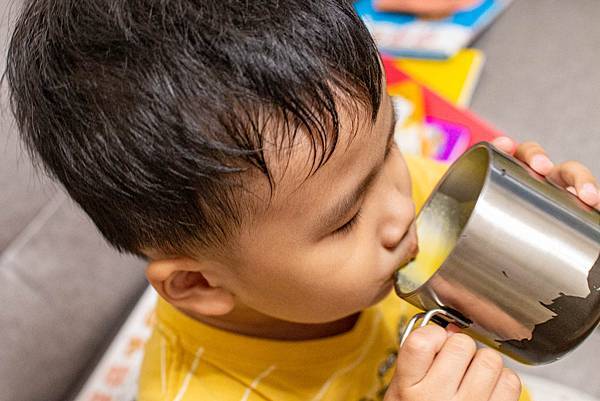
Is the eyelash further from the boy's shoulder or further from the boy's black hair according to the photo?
the boy's shoulder

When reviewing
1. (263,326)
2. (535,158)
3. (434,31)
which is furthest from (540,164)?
(434,31)

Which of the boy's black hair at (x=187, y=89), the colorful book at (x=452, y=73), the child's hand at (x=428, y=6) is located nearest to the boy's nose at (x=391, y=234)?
the boy's black hair at (x=187, y=89)

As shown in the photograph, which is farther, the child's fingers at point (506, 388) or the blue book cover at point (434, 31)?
the blue book cover at point (434, 31)

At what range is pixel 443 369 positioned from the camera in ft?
1.96

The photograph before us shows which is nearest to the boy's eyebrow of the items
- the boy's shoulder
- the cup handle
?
the cup handle

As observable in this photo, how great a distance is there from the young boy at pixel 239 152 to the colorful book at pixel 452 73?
434 millimetres

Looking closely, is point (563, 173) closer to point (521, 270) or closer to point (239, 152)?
point (521, 270)

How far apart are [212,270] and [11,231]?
0.35 meters

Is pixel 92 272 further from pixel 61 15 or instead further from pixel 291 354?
pixel 61 15

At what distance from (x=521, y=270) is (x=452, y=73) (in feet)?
2.12

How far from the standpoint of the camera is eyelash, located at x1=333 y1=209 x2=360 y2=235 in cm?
62

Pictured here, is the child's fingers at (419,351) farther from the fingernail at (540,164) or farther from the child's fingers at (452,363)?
the fingernail at (540,164)

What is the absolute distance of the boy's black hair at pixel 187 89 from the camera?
20.7 inches

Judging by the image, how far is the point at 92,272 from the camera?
0.93m
